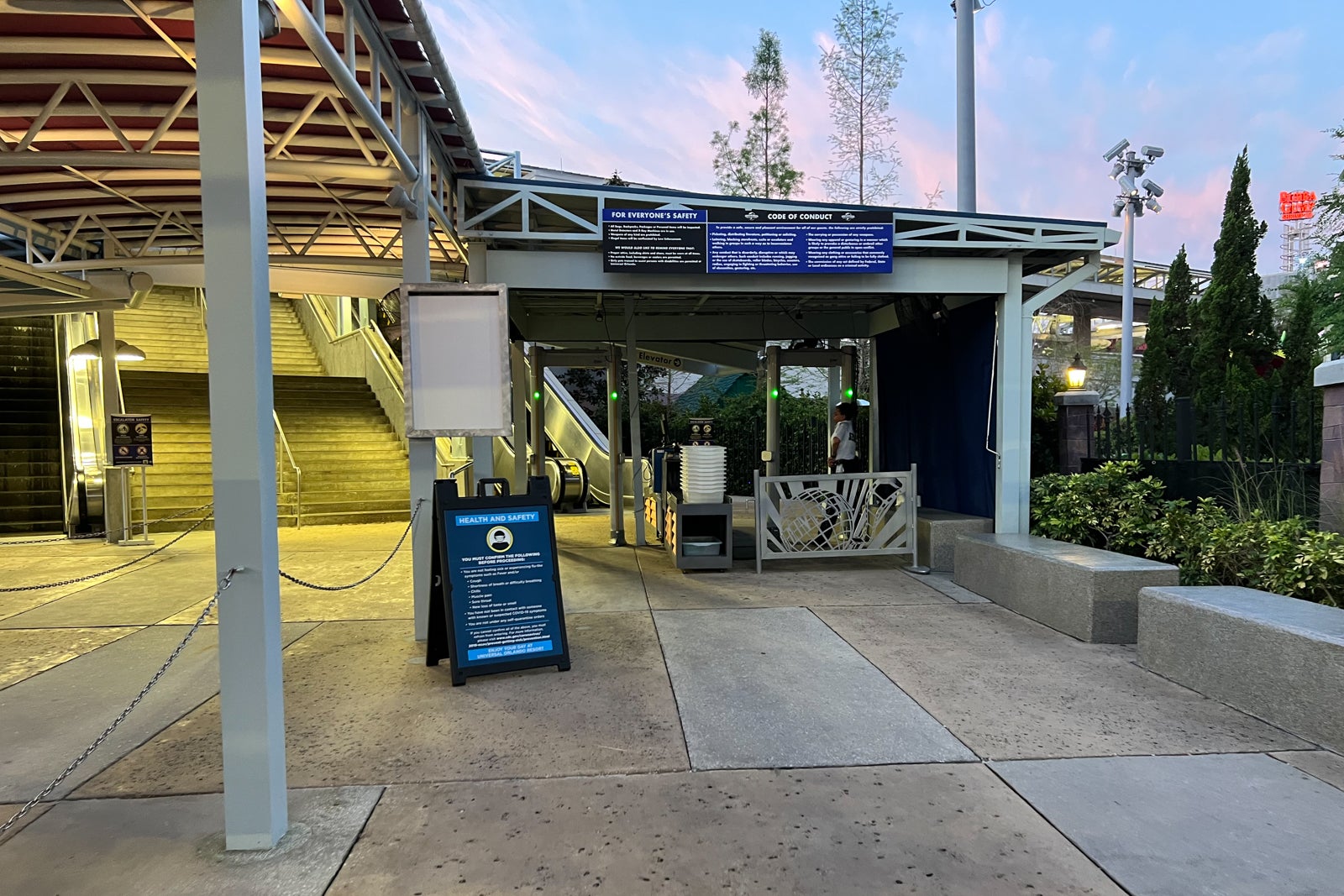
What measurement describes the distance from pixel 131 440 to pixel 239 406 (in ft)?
28.6

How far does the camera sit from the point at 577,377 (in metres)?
24.2

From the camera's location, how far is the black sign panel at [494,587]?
14.9ft

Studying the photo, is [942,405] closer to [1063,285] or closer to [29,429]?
[1063,285]

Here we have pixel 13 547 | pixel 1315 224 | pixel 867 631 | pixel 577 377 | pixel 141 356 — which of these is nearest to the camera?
pixel 867 631

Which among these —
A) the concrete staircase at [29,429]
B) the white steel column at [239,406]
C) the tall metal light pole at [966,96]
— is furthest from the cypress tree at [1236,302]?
the concrete staircase at [29,429]

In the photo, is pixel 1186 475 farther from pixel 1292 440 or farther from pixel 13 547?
pixel 13 547

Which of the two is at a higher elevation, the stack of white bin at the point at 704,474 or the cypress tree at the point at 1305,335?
Result: the cypress tree at the point at 1305,335

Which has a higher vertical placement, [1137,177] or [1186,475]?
[1137,177]

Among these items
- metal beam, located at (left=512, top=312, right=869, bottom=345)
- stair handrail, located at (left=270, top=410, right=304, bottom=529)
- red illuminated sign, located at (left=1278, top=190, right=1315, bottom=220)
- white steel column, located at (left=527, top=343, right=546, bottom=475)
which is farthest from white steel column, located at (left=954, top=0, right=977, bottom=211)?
red illuminated sign, located at (left=1278, top=190, right=1315, bottom=220)

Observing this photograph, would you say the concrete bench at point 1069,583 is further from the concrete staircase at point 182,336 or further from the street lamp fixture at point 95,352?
the concrete staircase at point 182,336

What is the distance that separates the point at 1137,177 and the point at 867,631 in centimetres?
2064

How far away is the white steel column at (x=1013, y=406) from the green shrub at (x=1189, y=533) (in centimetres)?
27

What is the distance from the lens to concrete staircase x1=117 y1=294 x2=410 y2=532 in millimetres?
11641

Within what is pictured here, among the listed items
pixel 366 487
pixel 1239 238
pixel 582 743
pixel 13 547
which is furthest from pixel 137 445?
pixel 1239 238
